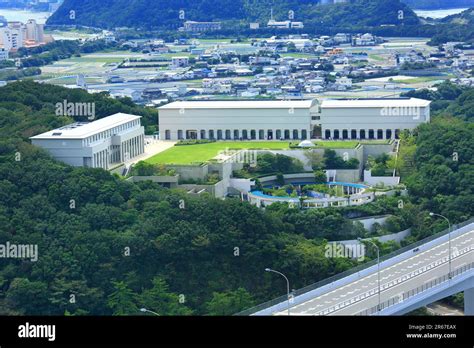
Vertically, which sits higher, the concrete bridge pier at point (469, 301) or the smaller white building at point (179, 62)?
the concrete bridge pier at point (469, 301)

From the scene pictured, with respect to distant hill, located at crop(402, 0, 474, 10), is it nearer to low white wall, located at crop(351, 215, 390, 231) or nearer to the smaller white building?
the smaller white building

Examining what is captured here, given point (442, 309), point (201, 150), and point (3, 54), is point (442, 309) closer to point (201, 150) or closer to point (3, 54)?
point (201, 150)

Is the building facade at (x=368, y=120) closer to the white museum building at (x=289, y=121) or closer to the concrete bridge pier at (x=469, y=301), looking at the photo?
the white museum building at (x=289, y=121)

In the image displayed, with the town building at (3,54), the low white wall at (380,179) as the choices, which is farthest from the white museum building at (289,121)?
the town building at (3,54)

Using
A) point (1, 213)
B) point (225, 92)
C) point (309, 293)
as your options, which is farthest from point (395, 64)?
point (309, 293)

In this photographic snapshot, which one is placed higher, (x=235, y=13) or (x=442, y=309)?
(x=235, y=13)

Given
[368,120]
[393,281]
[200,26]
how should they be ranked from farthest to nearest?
[200,26]
[368,120]
[393,281]

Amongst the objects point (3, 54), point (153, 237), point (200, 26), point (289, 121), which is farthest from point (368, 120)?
point (200, 26)

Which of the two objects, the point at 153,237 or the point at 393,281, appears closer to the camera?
the point at 393,281
